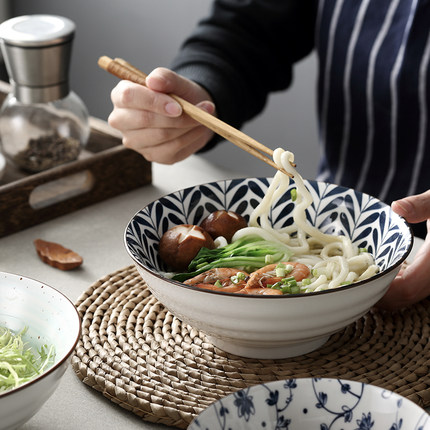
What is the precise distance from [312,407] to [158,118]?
0.70 metres

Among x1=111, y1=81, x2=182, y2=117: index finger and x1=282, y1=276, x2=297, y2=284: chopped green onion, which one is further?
x1=111, y1=81, x2=182, y2=117: index finger

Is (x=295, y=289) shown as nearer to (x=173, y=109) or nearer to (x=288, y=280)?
(x=288, y=280)

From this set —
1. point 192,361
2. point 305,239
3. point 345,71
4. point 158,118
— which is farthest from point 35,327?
point 345,71

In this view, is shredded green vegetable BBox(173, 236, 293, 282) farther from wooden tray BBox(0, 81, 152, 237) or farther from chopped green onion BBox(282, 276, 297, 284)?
wooden tray BBox(0, 81, 152, 237)

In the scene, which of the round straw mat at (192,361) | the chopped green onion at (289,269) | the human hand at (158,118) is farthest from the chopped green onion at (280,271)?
the human hand at (158,118)

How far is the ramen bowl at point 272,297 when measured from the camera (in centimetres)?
78

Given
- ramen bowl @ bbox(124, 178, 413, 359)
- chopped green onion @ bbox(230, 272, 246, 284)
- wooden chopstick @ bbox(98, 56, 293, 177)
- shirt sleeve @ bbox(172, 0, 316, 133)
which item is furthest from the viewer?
shirt sleeve @ bbox(172, 0, 316, 133)

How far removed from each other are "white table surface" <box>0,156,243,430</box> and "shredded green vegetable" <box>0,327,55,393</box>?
75 mm

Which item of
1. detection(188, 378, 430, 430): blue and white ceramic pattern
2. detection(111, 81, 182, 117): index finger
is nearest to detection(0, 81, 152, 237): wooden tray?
detection(111, 81, 182, 117): index finger

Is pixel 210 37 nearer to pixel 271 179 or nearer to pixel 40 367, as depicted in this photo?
pixel 271 179

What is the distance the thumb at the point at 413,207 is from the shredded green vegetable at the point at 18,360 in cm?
49

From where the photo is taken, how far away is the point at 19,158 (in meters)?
1.46

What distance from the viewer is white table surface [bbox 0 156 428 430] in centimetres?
81

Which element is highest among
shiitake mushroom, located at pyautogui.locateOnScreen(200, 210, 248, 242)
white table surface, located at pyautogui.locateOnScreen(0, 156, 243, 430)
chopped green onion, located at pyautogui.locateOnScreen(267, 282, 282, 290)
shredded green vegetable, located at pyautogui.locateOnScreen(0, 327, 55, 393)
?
chopped green onion, located at pyautogui.locateOnScreen(267, 282, 282, 290)
